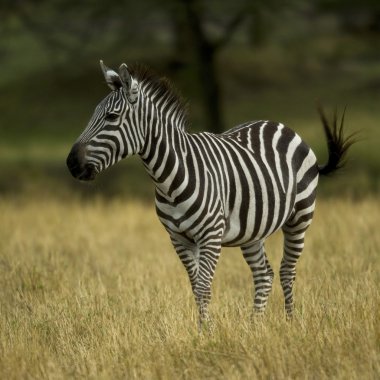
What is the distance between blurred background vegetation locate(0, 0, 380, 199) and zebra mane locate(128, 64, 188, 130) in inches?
331

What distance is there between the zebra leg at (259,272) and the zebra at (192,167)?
182 millimetres

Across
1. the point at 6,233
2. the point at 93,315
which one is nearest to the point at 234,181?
the point at 93,315

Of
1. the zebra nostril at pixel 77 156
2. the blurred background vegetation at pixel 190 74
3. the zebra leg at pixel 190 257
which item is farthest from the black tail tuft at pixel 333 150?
the blurred background vegetation at pixel 190 74

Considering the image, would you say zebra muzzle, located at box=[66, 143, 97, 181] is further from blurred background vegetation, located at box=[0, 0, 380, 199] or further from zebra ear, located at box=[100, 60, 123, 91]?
blurred background vegetation, located at box=[0, 0, 380, 199]

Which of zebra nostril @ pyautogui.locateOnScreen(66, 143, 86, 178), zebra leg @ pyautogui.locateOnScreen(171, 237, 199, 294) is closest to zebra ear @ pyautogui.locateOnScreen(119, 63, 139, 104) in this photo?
zebra nostril @ pyautogui.locateOnScreen(66, 143, 86, 178)

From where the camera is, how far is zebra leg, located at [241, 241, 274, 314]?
341 inches

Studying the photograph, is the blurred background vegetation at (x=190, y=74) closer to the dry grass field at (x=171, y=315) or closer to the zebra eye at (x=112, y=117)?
the dry grass field at (x=171, y=315)

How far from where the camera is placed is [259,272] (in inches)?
344

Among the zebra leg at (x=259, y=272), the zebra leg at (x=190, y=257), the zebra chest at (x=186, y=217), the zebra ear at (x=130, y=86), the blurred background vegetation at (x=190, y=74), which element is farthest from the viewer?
the blurred background vegetation at (x=190, y=74)

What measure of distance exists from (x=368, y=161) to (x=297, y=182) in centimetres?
1611

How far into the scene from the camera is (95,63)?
35.9 metres

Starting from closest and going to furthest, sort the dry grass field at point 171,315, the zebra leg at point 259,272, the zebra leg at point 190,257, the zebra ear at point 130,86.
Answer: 1. the dry grass field at point 171,315
2. the zebra ear at point 130,86
3. the zebra leg at point 190,257
4. the zebra leg at point 259,272

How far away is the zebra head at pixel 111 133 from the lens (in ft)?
23.4

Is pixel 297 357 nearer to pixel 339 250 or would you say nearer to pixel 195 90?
pixel 339 250
